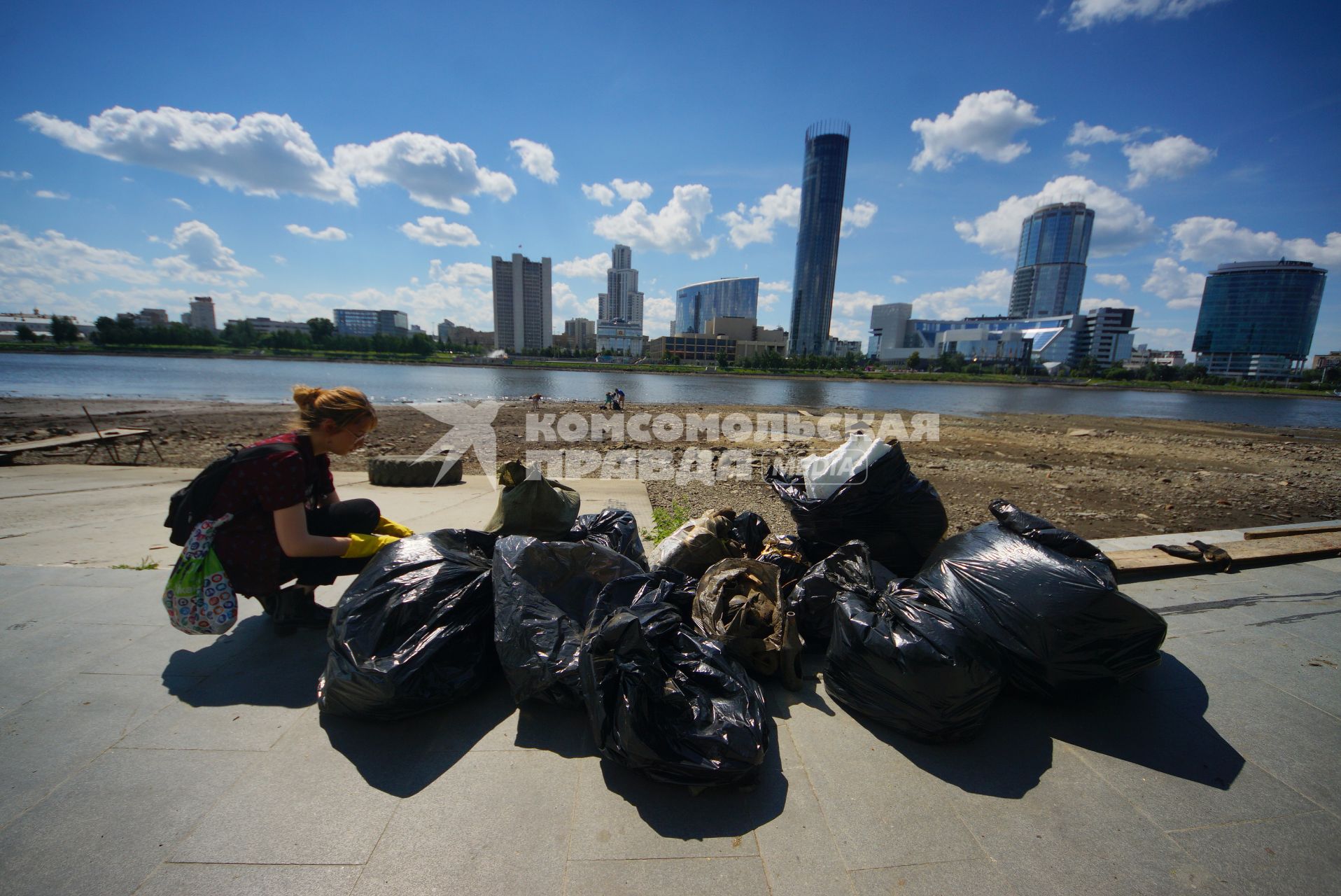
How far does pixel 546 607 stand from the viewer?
1.93 meters

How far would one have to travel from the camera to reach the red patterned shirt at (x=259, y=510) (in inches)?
83.7

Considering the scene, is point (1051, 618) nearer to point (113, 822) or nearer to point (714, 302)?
point (113, 822)

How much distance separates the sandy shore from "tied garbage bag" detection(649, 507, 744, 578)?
2376 millimetres

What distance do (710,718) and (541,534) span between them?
Result: 1.43m

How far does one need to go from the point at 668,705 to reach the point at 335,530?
6.38ft

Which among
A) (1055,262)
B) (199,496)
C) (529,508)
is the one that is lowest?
(529,508)

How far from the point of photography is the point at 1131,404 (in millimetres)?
36531

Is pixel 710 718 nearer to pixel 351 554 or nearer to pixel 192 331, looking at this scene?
pixel 351 554

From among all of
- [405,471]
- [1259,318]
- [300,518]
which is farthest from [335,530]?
[1259,318]

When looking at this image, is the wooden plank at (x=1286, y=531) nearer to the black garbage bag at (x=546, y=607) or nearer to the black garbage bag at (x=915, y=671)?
the black garbage bag at (x=915, y=671)

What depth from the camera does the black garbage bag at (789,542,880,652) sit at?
229 centimetres

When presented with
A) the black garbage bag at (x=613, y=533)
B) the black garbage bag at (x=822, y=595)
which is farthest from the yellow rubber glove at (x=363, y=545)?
the black garbage bag at (x=822, y=595)

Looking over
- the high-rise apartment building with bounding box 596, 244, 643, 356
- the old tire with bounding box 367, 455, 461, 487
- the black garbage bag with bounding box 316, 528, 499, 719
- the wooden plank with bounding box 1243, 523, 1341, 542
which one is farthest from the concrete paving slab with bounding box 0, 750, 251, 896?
the high-rise apartment building with bounding box 596, 244, 643, 356

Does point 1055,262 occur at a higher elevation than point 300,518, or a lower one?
higher
